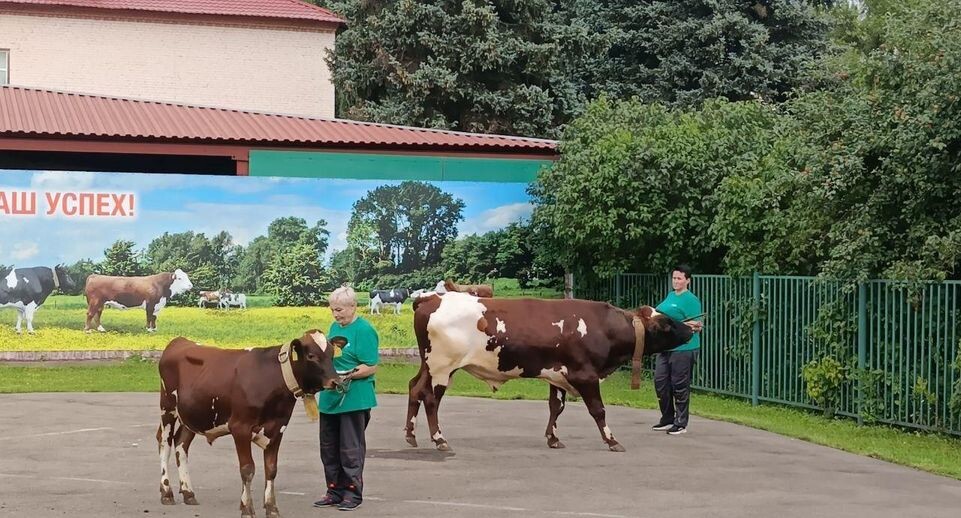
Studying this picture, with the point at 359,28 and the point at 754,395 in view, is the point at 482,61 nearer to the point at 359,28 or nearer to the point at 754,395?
the point at 359,28

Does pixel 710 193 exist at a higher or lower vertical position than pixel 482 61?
lower

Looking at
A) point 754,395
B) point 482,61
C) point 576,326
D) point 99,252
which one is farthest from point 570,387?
point 482,61

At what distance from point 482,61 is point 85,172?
15.0 m

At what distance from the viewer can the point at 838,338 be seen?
18.3m

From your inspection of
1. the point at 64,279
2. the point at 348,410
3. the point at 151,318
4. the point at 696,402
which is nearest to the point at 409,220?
the point at 151,318

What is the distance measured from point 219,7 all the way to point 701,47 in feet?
47.3

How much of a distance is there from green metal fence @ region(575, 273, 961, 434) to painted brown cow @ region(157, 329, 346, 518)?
8.19 metres

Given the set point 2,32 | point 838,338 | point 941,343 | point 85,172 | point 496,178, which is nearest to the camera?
point 941,343

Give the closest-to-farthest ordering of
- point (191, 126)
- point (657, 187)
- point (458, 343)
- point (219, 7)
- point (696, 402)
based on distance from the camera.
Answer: point (458, 343), point (696, 402), point (657, 187), point (191, 126), point (219, 7)

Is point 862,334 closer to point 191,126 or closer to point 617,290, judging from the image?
point 617,290

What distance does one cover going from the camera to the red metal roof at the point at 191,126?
90.0ft

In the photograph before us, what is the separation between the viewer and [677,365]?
636 inches

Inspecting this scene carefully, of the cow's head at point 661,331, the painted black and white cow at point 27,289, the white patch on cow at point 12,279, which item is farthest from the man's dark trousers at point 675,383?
the white patch on cow at point 12,279

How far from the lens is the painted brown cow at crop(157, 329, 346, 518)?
10.5 meters
